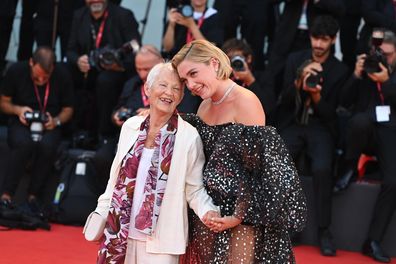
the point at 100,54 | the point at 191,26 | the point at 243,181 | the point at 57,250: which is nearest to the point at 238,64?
the point at 191,26

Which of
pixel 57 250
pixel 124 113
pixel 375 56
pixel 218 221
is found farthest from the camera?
pixel 124 113

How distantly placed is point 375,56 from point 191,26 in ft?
5.55

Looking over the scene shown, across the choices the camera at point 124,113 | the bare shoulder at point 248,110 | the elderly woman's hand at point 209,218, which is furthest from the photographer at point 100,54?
the elderly woman's hand at point 209,218

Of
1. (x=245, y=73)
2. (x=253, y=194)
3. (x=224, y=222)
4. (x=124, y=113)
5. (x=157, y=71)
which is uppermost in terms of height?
(x=157, y=71)

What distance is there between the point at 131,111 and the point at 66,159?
0.81m

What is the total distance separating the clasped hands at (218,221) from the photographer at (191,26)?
3.92 meters

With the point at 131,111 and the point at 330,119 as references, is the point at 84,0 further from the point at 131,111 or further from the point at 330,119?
the point at 330,119

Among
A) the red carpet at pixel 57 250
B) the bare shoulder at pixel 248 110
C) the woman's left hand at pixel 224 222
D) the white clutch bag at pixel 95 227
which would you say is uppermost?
the bare shoulder at pixel 248 110

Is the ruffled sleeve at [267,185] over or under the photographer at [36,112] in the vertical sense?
over

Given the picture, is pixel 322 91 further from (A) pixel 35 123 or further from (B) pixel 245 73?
(A) pixel 35 123

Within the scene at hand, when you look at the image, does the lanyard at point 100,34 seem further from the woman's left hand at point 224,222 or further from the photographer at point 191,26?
the woman's left hand at point 224,222

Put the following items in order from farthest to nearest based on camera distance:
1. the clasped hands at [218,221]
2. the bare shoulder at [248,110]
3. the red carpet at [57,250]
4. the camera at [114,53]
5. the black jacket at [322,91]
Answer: the camera at [114,53], the black jacket at [322,91], the red carpet at [57,250], the bare shoulder at [248,110], the clasped hands at [218,221]

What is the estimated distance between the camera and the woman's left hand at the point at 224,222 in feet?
12.1

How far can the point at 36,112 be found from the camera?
7.43 m
